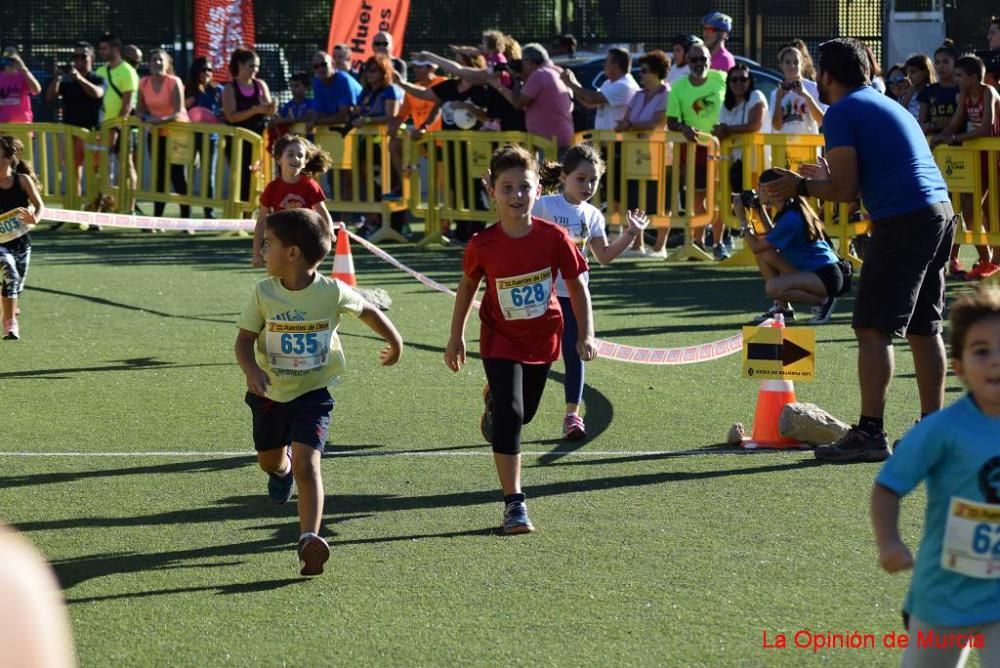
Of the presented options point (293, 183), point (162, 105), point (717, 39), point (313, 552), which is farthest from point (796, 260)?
point (162, 105)

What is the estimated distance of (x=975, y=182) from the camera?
14.1 meters

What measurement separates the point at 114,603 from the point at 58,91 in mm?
17416

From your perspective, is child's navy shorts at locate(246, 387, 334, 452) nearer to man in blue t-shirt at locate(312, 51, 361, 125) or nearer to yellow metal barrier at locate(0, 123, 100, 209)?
man in blue t-shirt at locate(312, 51, 361, 125)

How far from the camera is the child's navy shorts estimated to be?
5.61 meters

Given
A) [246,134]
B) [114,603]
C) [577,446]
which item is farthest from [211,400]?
[246,134]

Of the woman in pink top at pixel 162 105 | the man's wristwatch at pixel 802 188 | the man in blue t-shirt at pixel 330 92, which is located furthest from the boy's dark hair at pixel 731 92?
the man's wristwatch at pixel 802 188

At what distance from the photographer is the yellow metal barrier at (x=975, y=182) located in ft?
45.9

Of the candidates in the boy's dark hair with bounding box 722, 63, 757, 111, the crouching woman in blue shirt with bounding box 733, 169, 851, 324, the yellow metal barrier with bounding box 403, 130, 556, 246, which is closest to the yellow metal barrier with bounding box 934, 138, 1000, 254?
the boy's dark hair with bounding box 722, 63, 757, 111

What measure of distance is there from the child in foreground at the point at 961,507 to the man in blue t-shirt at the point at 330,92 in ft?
53.4

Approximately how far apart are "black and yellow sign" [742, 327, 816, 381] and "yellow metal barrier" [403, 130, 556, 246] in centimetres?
970

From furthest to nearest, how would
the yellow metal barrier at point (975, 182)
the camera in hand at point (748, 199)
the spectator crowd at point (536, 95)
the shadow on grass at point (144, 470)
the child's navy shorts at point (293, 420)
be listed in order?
the spectator crowd at point (536, 95) → the yellow metal barrier at point (975, 182) → the camera in hand at point (748, 199) → the shadow on grass at point (144, 470) → the child's navy shorts at point (293, 420)

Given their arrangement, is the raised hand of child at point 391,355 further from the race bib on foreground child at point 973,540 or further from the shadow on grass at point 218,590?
the race bib on foreground child at point 973,540

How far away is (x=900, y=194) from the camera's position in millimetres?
7098

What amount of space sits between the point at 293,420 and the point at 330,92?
13956 mm
